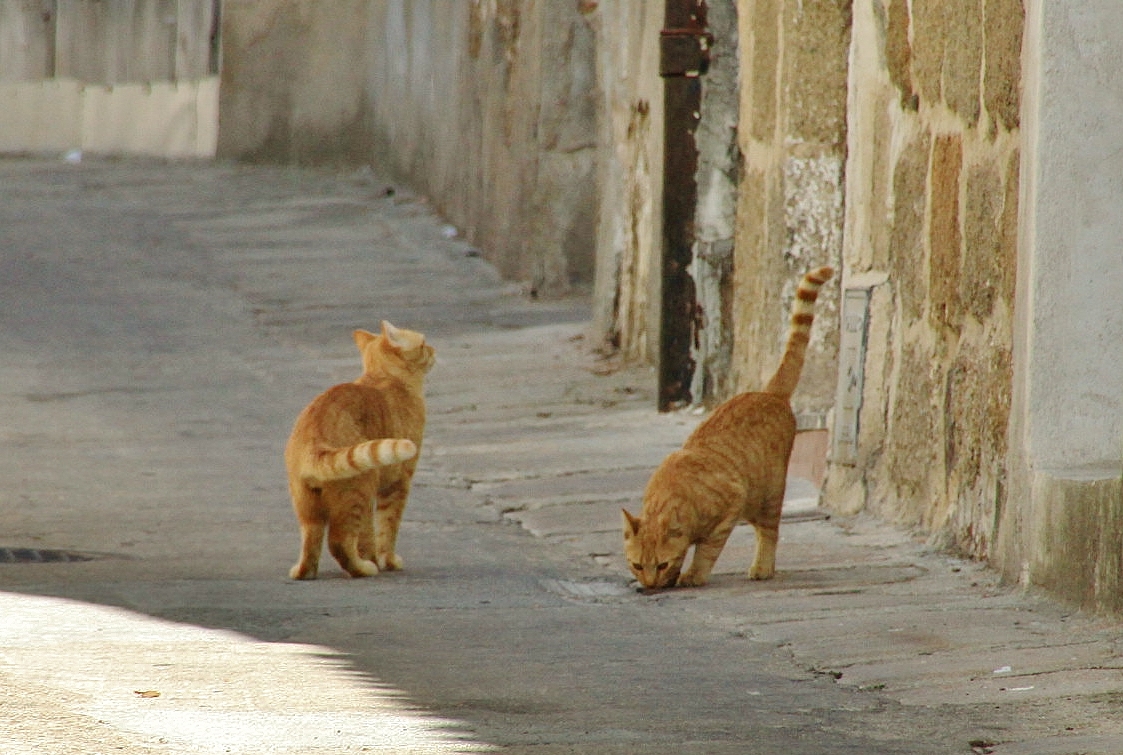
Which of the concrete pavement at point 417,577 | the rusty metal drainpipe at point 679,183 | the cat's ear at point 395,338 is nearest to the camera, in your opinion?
the concrete pavement at point 417,577

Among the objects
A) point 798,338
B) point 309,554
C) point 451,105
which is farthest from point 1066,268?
point 451,105

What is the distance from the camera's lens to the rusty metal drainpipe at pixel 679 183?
7.14 metres

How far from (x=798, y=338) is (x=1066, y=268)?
0.95 metres

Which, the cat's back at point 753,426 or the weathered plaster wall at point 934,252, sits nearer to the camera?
the weathered plaster wall at point 934,252

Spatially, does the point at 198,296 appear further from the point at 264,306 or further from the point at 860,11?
the point at 860,11

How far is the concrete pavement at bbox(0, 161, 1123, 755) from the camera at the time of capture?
3100 millimetres

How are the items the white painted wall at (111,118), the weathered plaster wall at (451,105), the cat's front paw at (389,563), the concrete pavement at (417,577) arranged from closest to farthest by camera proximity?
the concrete pavement at (417,577) → the cat's front paw at (389,563) → the weathered plaster wall at (451,105) → the white painted wall at (111,118)

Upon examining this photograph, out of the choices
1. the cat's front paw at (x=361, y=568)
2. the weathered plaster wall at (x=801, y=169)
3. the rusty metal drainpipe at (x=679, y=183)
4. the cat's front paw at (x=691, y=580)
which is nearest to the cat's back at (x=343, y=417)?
the cat's front paw at (x=361, y=568)

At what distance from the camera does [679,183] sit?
7.24 m

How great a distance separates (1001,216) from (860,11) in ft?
4.34

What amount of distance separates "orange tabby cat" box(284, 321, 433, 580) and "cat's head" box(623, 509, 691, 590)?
573 millimetres

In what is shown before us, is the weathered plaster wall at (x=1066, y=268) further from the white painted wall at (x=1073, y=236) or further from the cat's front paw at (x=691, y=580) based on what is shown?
the cat's front paw at (x=691, y=580)

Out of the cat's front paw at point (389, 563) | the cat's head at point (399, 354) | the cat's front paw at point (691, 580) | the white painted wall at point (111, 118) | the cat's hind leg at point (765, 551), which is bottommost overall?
the cat's front paw at point (389, 563)

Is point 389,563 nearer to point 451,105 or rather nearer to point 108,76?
point 451,105
